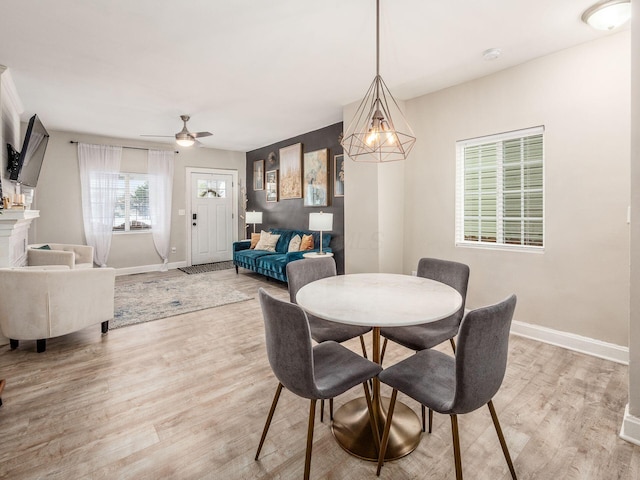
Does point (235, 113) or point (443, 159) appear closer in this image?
point (443, 159)

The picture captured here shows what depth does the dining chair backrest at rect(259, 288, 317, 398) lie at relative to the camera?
4.34 feet

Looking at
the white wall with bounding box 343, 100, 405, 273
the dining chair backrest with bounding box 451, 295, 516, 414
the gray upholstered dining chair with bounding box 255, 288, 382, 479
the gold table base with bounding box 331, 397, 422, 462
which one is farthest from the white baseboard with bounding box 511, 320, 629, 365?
the gray upholstered dining chair with bounding box 255, 288, 382, 479

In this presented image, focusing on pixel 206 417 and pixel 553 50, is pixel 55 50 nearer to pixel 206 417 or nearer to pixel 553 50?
pixel 206 417

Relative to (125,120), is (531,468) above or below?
below

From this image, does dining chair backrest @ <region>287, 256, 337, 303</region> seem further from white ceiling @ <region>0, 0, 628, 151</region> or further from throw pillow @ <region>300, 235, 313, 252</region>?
throw pillow @ <region>300, 235, 313, 252</region>

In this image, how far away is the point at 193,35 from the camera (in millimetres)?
2543

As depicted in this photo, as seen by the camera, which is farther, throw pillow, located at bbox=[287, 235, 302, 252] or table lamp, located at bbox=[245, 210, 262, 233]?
table lamp, located at bbox=[245, 210, 262, 233]

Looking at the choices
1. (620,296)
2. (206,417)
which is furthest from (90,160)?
(620,296)

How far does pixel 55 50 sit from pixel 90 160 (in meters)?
3.45

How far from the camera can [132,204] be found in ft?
20.6

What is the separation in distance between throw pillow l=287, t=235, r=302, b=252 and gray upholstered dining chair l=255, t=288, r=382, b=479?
3887mm

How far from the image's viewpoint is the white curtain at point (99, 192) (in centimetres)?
568

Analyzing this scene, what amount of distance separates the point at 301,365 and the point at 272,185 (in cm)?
574

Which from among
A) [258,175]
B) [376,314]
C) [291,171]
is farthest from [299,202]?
[376,314]
